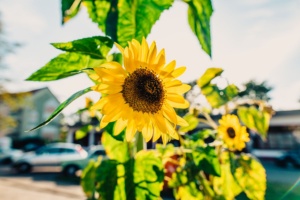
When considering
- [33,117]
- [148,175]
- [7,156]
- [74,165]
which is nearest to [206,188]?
[148,175]

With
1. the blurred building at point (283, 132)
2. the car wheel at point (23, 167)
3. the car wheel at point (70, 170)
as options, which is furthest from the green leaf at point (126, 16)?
the blurred building at point (283, 132)

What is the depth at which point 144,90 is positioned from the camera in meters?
0.62

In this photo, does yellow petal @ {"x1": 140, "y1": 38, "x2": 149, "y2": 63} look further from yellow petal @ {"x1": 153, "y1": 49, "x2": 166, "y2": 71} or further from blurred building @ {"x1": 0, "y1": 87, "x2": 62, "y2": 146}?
blurred building @ {"x1": 0, "y1": 87, "x2": 62, "y2": 146}

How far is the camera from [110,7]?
518 millimetres

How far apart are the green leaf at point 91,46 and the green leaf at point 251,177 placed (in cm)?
48

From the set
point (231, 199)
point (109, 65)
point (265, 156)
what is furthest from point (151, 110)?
point (265, 156)

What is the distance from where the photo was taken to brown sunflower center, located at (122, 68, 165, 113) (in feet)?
1.85

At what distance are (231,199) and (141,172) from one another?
266mm

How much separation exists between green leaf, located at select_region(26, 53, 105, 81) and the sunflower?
1.73ft

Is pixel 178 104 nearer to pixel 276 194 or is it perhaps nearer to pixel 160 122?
pixel 160 122

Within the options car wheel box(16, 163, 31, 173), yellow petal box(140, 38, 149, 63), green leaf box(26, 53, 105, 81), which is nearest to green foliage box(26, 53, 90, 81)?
green leaf box(26, 53, 105, 81)

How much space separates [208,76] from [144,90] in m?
0.19

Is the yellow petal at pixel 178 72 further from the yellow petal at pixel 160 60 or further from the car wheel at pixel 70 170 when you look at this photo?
the car wheel at pixel 70 170

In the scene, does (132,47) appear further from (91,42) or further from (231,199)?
(231,199)
